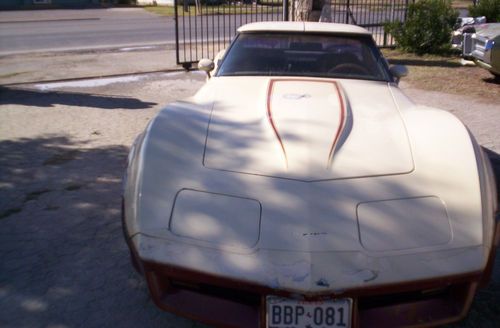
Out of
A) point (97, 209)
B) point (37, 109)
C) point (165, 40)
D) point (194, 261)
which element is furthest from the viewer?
point (165, 40)

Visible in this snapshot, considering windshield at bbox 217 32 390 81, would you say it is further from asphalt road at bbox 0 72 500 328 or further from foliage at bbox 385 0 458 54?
foliage at bbox 385 0 458 54

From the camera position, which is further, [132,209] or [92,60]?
[92,60]

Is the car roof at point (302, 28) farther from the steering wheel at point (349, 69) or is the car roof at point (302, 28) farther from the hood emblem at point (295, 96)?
the hood emblem at point (295, 96)

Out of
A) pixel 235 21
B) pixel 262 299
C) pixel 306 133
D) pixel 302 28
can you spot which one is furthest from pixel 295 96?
pixel 235 21

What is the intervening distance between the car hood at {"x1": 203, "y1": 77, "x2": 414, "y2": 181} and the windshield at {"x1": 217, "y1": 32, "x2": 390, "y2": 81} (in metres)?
0.41

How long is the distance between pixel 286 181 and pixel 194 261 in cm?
60

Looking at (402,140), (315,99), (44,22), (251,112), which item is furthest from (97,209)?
(44,22)

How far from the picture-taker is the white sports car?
2207 mm

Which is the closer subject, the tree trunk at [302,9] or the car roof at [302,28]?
the car roof at [302,28]

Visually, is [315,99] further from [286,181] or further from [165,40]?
[165,40]

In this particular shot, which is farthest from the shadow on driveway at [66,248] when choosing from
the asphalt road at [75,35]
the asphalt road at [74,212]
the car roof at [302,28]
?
the asphalt road at [75,35]

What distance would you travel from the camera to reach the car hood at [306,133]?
8.57 feet

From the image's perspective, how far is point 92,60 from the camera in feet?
39.9

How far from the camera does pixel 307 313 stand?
219 centimetres
